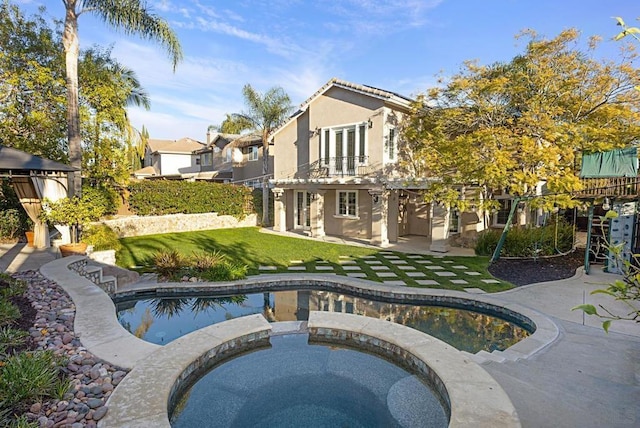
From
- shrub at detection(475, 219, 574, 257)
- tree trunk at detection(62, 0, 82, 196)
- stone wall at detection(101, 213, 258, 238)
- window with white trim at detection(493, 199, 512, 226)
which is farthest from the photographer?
window with white trim at detection(493, 199, 512, 226)

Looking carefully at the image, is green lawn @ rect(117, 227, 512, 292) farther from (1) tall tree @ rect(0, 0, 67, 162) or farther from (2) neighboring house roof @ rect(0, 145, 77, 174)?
(1) tall tree @ rect(0, 0, 67, 162)

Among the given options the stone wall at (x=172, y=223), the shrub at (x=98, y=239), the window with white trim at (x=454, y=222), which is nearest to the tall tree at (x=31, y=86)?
the stone wall at (x=172, y=223)

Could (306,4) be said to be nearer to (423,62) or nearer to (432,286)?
(423,62)

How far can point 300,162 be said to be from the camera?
21859mm

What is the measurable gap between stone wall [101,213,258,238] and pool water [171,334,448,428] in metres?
15.2

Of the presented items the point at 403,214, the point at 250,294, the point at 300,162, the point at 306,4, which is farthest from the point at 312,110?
the point at 250,294

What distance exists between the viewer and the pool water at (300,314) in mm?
7555

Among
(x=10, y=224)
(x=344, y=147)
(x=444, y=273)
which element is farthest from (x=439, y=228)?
(x=10, y=224)

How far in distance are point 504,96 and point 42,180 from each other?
17452mm

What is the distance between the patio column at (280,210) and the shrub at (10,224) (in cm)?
1264

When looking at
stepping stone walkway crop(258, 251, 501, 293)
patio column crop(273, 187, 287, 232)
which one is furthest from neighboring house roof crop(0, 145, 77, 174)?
patio column crop(273, 187, 287, 232)

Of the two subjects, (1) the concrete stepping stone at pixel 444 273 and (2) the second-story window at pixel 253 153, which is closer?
(1) the concrete stepping stone at pixel 444 273

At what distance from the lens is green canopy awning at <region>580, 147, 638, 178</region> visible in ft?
33.1

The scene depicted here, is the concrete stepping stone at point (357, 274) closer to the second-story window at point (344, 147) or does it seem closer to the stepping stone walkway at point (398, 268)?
the stepping stone walkway at point (398, 268)
